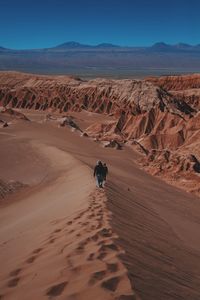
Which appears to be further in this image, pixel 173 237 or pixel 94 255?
pixel 173 237

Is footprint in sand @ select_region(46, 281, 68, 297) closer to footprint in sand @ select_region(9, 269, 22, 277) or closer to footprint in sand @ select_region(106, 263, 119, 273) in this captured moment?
footprint in sand @ select_region(106, 263, 119, 273)

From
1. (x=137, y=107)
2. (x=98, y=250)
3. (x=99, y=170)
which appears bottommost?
(x=99, y=170)

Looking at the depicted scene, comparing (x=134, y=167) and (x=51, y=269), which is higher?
(x=51, y=269)

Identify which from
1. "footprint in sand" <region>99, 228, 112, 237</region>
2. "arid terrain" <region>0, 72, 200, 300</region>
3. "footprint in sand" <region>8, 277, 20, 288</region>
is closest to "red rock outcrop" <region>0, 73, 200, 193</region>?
"arid terrain" <region>0, 72, 200, 300</region>

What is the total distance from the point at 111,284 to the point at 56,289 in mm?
657

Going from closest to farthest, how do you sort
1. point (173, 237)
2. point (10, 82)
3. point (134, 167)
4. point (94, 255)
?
1. point (94, 255)
2. point (173, 237)
3. point (134, 167)
4. point (10, 82)

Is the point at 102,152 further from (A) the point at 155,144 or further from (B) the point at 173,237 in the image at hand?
(B) the point at 173,237

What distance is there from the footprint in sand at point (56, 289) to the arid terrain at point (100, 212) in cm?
1

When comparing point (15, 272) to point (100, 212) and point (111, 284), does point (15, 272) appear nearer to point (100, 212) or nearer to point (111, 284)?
point (111, 284)

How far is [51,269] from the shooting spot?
666 centimetres

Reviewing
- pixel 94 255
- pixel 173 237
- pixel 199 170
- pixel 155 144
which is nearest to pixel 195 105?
pixel 155 144

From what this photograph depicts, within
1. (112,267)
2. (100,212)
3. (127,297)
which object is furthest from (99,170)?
(127,297)

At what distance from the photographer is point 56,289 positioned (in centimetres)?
594

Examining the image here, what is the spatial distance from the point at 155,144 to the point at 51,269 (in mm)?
37429
